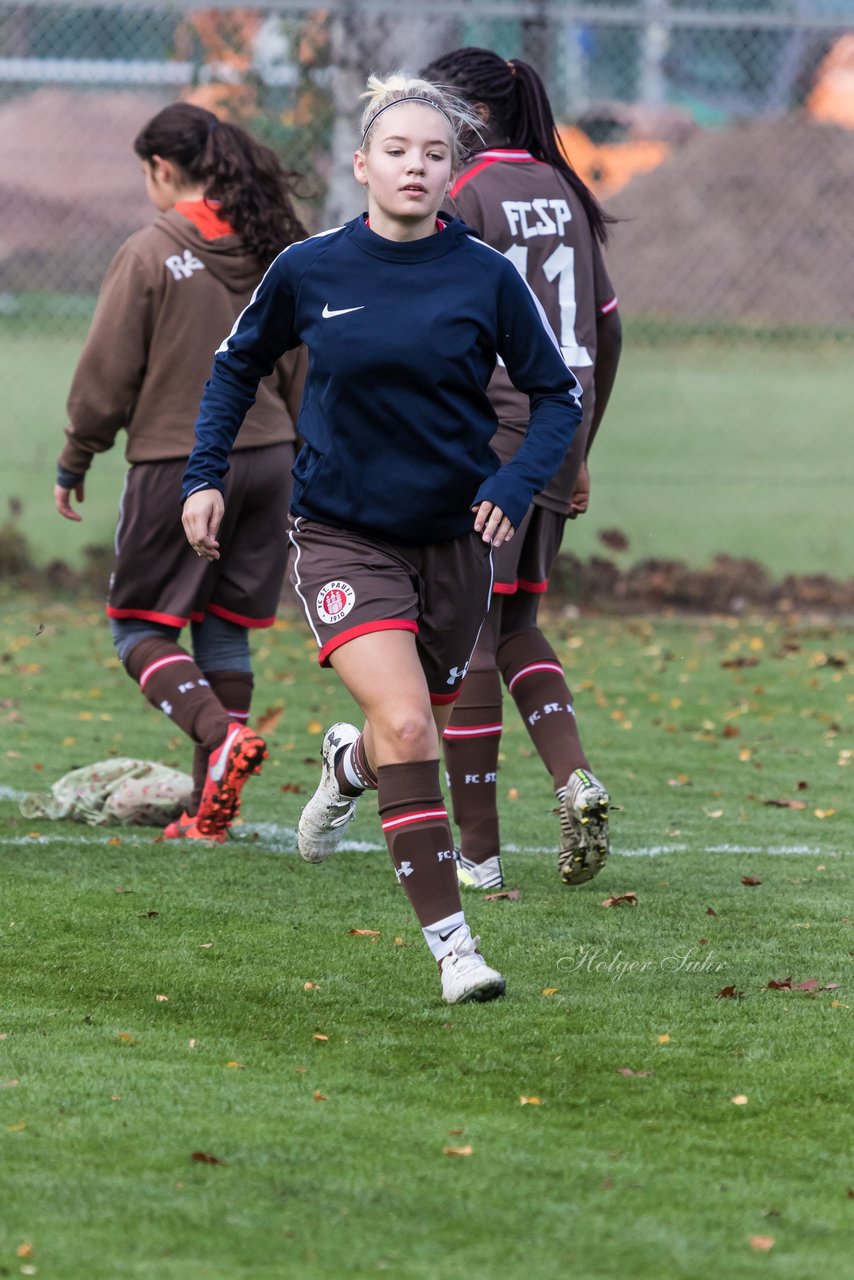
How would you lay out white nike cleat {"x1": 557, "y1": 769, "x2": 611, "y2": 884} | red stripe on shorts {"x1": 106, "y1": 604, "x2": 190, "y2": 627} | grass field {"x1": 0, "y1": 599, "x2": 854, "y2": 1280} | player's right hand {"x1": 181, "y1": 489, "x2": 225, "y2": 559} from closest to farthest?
1. grass field {"x1": 0, "y1": 599, "x2": 854, "y2": 1280}
2. player's right hand {"x1": 181, "y1": 489, "x2": 225, "y2": 559}
3. white nike cleat {"x1": 557, "y1": 769, "x2": 611, "y2": 884}
4. red stripe on shorts {"x1": 106, "y1": 604, "x2": 190, "y2": 627}

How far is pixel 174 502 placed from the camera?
230 inches

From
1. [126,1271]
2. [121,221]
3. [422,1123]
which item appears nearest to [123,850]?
[422,1123]

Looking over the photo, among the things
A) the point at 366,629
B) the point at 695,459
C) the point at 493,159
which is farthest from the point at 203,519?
the point at 695,459

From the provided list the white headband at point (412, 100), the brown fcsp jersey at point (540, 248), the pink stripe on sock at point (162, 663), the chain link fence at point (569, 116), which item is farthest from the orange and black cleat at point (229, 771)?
the chain link fence at point (569, 116)

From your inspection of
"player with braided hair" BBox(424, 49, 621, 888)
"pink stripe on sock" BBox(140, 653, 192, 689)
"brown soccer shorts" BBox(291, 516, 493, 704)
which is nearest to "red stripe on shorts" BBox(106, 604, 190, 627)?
"pink stripe on sock" BBox(140, 653, 192, 689)

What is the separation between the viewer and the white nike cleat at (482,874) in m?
5.25

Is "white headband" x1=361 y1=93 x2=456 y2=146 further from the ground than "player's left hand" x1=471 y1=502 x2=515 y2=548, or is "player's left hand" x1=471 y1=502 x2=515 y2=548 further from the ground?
"white headband" x1=361 y1=93 x2=456 y2=146

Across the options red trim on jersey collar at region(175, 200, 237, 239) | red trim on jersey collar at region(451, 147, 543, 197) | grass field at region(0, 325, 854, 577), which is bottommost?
grass field at region(0, 325, 854, 577)

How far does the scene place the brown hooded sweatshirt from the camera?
579cm

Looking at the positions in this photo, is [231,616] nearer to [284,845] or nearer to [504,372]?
[284,845]

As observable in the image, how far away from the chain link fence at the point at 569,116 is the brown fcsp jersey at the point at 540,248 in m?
1.04

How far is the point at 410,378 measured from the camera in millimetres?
4000

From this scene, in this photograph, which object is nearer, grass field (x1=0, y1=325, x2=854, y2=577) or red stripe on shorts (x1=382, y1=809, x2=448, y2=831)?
red stripe on shorts (x1=382, y1=809, x2=448, y2=831)

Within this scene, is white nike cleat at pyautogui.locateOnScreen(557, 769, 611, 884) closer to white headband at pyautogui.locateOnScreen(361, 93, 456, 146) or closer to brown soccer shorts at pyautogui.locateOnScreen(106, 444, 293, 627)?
brown soccer shorts at pyautogui.locateOnScreen(106, 444, 293, 627)
